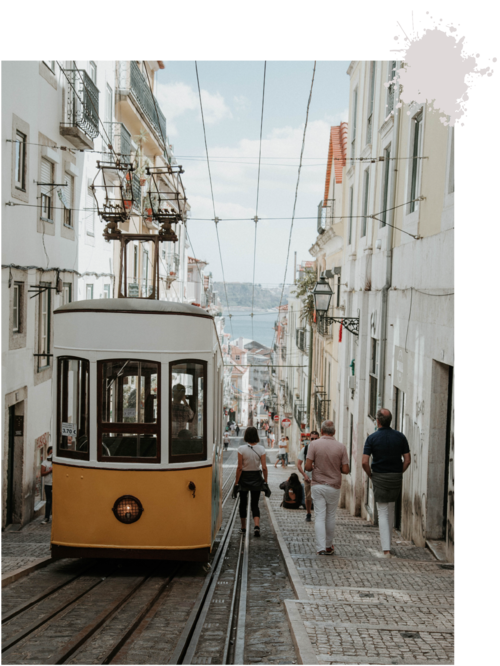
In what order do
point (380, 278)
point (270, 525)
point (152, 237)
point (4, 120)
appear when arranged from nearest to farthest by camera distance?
point (152, 237) → point (270, 525) → point (4, 120) → point (380, 278)

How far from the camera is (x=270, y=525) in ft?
35.1

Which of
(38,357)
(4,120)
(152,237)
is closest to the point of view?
(152,237)

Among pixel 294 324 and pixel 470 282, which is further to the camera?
pixel 294 324

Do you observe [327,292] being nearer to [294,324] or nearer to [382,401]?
[382,401]

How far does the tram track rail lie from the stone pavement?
0.71 metres

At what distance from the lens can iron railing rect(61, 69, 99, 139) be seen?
15.2 m

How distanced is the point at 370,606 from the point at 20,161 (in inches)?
424

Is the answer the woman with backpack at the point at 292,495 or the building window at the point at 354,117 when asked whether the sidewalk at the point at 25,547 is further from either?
the building window at the point at 354,117

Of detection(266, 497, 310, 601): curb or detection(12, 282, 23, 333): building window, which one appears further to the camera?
detection(12, 282, 23, 333): building window

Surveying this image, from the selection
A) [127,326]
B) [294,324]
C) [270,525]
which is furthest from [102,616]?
[294,324]

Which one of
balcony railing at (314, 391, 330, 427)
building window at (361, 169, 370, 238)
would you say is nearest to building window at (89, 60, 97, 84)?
building window at (361, 169, 370, 238)

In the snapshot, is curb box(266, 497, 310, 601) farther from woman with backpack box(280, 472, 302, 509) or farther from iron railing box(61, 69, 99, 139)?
iron railing box(61, 69, 99, 139)

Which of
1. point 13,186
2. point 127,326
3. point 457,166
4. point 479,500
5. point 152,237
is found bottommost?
point 479,500

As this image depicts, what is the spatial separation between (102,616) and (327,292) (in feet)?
33.0
